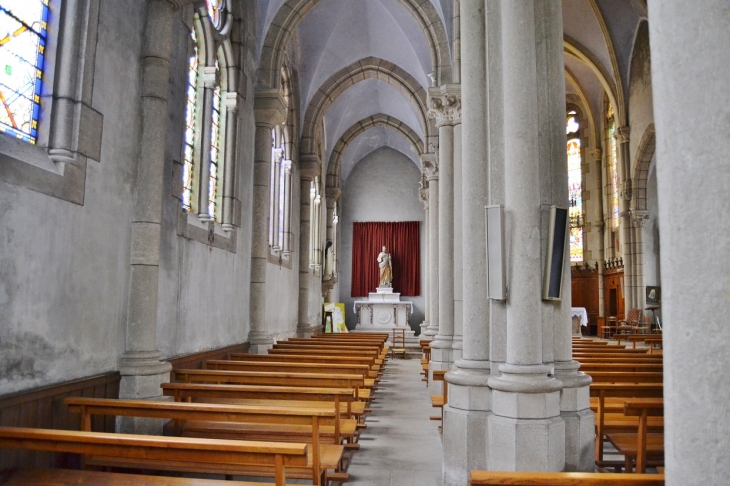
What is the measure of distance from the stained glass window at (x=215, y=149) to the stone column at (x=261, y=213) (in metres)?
1.38

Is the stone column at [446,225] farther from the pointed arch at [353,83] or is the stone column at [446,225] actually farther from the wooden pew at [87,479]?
the wooden pew at [87,479]

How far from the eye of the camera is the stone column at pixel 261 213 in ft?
32.5

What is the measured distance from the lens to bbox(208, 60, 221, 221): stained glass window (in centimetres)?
849

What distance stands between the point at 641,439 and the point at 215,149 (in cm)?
703

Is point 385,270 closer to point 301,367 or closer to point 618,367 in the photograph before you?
point 301,367

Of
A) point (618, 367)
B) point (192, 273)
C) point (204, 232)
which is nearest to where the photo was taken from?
point (618, 367)

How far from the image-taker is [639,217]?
683 inches

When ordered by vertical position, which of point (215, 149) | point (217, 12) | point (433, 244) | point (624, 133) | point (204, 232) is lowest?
point (204, 232)

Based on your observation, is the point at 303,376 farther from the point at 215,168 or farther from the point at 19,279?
the point at 215,168

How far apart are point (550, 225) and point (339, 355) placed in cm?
504

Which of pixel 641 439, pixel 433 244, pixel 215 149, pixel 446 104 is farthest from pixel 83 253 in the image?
pixel 433 244

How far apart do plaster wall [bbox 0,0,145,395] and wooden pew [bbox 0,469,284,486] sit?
919 millimetres

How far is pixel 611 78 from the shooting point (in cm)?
1750

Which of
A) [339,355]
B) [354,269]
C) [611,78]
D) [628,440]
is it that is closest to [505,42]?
[628,440]
